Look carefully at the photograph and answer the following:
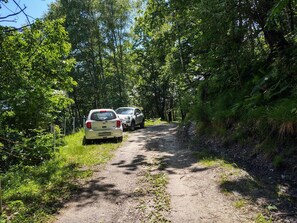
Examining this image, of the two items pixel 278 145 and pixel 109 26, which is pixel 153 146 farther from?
pixel 109 26

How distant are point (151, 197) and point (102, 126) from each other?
7.24 m

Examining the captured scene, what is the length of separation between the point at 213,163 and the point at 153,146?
4.31 metres

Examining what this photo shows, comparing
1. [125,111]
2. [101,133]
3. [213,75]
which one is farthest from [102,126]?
[125,111]

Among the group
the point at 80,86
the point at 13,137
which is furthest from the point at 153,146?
the point at 80,86

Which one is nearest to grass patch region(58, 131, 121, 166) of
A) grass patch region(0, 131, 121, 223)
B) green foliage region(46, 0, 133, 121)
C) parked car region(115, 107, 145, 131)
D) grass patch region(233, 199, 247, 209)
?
grass patch region(0, 131, 121, 223)

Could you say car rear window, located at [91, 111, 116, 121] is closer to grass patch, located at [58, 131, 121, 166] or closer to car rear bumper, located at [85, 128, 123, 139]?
car rear bumper, located at [85, 128, 123, 139]

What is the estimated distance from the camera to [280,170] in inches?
230

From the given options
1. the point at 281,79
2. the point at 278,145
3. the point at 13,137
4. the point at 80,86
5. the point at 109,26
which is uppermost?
the point at 109,26

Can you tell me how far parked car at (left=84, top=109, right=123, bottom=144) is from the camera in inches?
466

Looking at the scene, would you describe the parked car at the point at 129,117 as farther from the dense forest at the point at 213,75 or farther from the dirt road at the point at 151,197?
the dirt road at the point at 151,197

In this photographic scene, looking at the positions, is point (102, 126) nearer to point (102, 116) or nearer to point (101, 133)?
point (101, 133)

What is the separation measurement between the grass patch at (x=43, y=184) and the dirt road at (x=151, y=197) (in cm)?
34

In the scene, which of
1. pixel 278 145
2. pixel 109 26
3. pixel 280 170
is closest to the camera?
pixel 280 170

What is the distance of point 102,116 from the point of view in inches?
485
